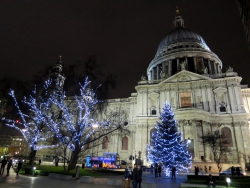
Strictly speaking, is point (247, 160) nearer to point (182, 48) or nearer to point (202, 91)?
point (202, 91)

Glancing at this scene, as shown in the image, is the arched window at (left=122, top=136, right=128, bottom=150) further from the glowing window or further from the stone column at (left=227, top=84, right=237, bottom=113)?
the stone column at (left=227, top=84, right=237, bottom=113)

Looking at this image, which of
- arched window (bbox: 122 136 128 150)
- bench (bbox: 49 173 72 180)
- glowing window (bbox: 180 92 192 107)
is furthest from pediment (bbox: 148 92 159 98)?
bench (bbox: 49 173 72 180)

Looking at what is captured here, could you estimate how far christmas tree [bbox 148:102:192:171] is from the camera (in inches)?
1130

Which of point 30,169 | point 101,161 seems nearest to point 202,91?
point 101,161

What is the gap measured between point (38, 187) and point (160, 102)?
3561 cm

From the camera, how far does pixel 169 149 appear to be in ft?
95.7

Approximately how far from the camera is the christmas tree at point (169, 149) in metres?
28.7

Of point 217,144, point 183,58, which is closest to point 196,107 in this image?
point 217,144

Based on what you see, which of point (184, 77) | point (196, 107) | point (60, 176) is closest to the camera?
point (60, 176)

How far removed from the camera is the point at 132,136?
162 ft

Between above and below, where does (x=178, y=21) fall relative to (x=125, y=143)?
above

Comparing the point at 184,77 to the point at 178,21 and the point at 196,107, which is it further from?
the point at 178,21

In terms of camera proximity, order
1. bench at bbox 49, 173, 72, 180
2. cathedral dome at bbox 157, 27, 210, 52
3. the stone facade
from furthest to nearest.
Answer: cathedral dome at bbox 157, 27, 210, 52 → the stone facade → bench at bbox 49, 173, 72, 180

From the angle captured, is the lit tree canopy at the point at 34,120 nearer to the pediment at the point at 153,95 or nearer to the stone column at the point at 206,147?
the pediment at the point at 153,95
